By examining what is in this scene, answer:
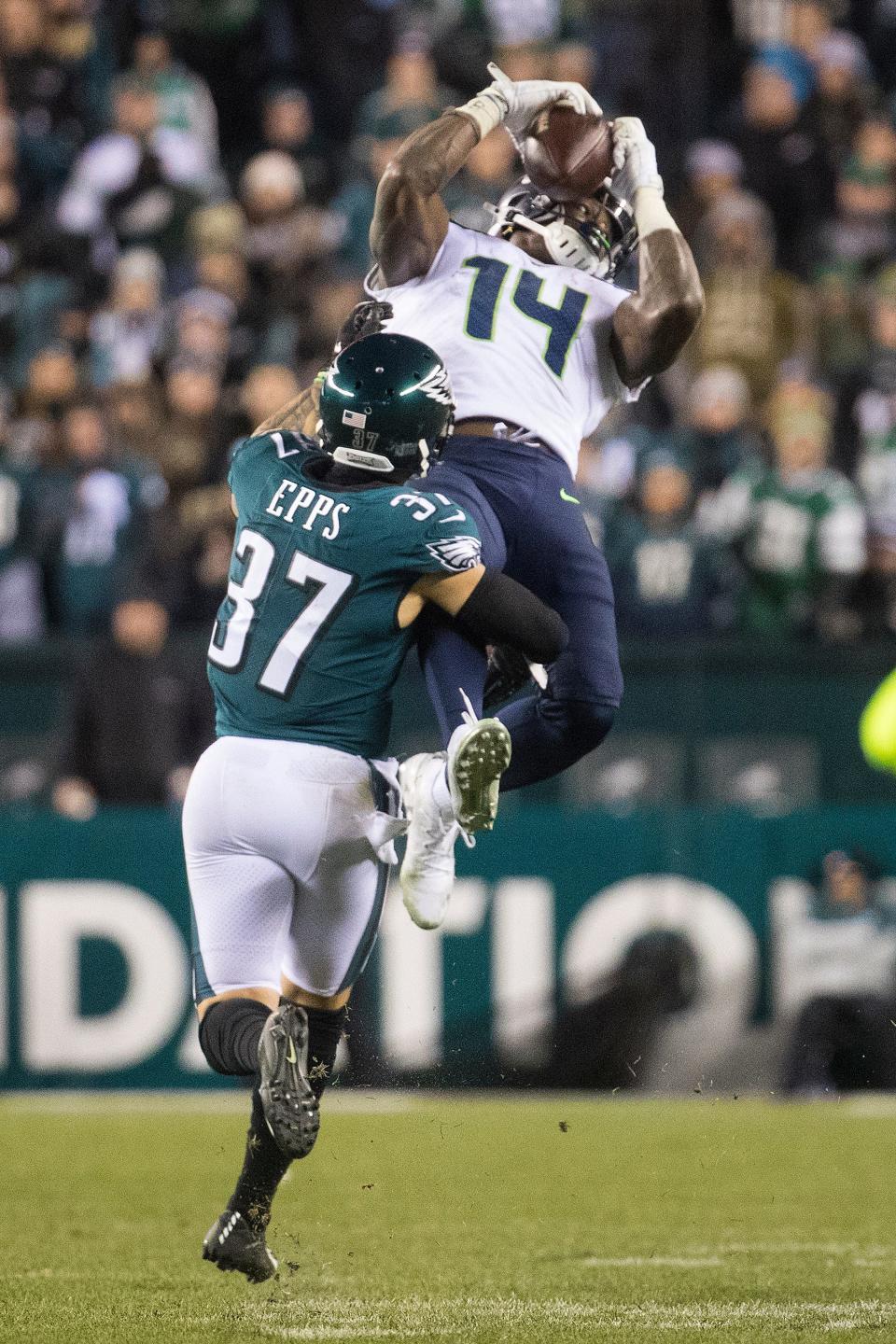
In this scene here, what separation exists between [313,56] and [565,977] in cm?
637

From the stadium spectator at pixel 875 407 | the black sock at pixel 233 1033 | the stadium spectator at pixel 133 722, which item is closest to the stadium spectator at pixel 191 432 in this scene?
the stadium spectator at pixel 133 722

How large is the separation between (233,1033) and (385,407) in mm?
1504

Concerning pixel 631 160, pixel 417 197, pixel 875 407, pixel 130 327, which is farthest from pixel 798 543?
pixel 417 197

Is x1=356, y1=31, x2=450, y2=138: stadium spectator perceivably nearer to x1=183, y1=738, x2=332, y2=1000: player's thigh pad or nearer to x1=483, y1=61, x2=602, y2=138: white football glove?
x1=483, y1=61, x2=602, y2=138: white football glove

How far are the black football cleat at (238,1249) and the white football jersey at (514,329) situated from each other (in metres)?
2.13

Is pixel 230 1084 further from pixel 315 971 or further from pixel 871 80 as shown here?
pixel 871 80

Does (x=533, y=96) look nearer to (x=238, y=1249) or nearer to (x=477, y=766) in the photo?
(x=477, y=766)

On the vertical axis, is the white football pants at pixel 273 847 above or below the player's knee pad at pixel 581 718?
below

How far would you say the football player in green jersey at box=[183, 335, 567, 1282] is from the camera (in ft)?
17.4

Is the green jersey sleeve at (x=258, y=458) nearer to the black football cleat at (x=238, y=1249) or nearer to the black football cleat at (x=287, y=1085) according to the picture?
the black football cleat at (x=287, y=1085)

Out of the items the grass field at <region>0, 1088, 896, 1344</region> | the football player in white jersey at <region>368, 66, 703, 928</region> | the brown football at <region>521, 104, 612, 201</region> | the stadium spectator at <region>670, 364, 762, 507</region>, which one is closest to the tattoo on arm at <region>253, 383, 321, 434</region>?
the football player in white jersey at <region>368, 66, 703, 928</region>

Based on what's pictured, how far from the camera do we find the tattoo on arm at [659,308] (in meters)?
5.79

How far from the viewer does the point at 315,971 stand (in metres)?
5.62

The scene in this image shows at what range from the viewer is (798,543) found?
1047cm
